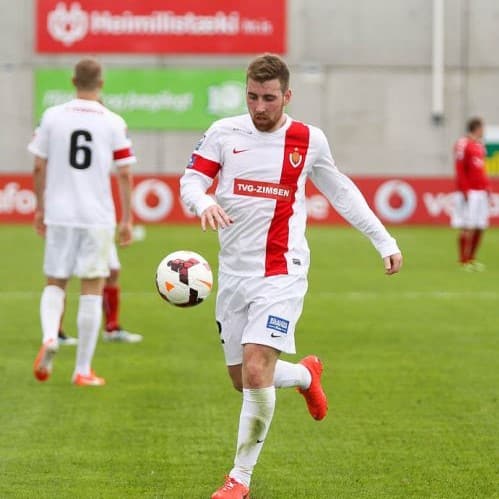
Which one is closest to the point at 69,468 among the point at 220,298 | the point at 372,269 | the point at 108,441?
the point at 108,441

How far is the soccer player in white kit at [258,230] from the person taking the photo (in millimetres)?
6238

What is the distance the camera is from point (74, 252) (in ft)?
30.9

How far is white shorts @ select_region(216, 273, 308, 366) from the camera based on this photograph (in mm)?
6266

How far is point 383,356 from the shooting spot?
10.9 m

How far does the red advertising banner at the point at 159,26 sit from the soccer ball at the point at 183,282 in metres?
28.2

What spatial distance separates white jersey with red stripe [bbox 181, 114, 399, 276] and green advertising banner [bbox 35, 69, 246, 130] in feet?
91.2

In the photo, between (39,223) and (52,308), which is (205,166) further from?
(39,223)

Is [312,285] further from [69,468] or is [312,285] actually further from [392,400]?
[69,468]

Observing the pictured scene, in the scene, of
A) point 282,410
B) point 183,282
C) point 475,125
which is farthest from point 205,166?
point 475,125

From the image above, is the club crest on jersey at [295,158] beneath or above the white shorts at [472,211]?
above

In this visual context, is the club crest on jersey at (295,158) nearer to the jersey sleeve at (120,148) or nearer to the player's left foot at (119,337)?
the jersey sleeve at (120,148)

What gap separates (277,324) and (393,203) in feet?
75.7

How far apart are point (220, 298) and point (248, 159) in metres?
0.70

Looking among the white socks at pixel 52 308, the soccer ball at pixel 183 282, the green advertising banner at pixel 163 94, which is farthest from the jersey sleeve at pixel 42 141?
the green advertising banner at pixel 163 94
